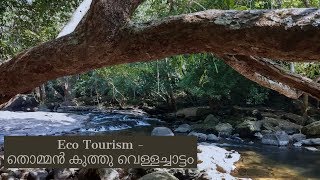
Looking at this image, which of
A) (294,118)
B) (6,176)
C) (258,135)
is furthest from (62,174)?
(294,118)

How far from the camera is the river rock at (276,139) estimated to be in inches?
561

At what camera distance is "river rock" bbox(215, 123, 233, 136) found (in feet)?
53.5

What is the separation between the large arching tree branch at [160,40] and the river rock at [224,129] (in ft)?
46.9

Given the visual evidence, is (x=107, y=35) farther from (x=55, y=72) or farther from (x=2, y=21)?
(x=2, y=21)

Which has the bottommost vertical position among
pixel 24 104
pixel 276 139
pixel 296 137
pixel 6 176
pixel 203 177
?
pixel 296 137

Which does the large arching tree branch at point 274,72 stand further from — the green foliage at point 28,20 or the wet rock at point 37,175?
the wet rock at point 37,175

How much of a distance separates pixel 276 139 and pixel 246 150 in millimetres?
2303

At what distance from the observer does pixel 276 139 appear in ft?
47.4

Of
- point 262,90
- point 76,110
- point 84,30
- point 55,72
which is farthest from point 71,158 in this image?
point 76,110

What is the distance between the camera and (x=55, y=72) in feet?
8.14

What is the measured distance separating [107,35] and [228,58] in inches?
35.6

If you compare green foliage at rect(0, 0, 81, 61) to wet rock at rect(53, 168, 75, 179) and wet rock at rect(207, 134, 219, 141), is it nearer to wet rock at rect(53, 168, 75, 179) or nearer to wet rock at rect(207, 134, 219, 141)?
wet rock at rect(53, 168, 75, 179)

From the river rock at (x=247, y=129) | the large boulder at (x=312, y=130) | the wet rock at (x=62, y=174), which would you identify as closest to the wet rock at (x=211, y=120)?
the river rock at (x=247, y=129)

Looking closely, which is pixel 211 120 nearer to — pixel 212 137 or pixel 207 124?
pixel 207 124
